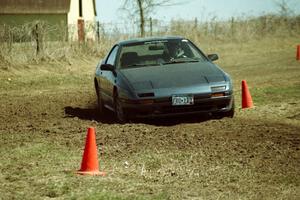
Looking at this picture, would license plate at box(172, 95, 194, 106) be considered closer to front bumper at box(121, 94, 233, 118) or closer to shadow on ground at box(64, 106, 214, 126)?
front bumper at box(121, 94, 233, 118)

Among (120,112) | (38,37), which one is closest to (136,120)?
(120,112)

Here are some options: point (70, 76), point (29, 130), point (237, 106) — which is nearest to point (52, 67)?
point (70, 76)

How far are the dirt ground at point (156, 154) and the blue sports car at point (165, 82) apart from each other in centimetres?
28

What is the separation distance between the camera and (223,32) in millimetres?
48531

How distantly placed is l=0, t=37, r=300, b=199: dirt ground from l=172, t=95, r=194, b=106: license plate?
36 cm

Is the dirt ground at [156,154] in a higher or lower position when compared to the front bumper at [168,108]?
lower

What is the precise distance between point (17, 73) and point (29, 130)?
13.6 metres

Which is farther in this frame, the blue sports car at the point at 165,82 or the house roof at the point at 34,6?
the house roof at the point at 34,6

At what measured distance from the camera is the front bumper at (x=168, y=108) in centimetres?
1145

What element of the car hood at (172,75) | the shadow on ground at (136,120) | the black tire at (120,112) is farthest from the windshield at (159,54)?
the shadow on ground at (136,120)

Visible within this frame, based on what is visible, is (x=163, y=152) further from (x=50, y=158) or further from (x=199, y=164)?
(x=50, y=158)

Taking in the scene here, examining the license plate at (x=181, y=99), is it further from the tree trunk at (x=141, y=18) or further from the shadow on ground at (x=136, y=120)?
the tree trunk at (x=141, y=18)

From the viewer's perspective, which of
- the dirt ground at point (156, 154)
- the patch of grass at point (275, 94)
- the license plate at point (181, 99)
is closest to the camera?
the dirt ground at point (156, 154)

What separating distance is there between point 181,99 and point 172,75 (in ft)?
2.10
